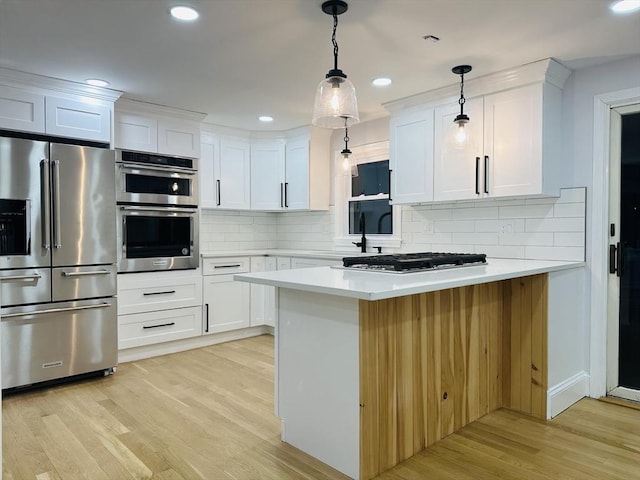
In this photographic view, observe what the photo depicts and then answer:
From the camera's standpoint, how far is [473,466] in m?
2.29

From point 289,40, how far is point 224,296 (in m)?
2.79

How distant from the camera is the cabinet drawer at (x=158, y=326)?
13.3 ft

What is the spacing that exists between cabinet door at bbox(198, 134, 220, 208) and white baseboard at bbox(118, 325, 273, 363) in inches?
54.4

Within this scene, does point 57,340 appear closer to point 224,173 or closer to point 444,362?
point 224,173

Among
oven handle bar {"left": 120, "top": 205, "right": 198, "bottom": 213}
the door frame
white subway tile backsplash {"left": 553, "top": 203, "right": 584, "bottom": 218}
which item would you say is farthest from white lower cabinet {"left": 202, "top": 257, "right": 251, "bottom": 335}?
the door frame

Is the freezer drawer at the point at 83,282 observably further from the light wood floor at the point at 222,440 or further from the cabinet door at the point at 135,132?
the cabinet door at the point at 135,132

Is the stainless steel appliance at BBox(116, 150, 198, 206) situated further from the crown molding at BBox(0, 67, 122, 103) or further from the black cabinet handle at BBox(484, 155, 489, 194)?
the black cabinet handle at BBox(484, 155, 489, 194)

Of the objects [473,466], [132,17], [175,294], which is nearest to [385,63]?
[132,17]

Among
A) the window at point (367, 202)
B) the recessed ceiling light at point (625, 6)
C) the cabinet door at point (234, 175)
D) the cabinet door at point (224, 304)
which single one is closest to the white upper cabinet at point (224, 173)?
the cabinet door at point (234, 175)

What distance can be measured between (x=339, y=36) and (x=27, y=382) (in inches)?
127

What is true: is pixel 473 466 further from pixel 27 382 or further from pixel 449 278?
pixel 27 382

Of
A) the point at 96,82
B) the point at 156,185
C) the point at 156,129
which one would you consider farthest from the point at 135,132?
the point at 96,82

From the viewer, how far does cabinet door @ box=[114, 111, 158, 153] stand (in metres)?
4.06

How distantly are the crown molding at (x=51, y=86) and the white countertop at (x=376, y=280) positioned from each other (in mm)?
2337
